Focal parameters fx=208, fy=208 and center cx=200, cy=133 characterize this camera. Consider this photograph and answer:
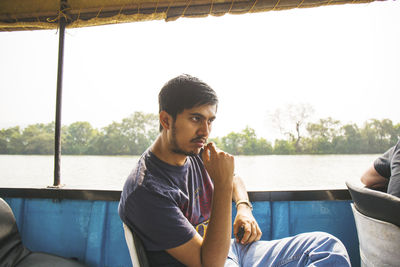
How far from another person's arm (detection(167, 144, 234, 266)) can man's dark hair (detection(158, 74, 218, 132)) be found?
337mm

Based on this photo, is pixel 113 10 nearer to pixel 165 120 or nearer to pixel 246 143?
pixel 165 120

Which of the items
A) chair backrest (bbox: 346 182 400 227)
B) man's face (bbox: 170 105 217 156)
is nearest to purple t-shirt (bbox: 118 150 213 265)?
man's face (bbox: 170 105 217 156)

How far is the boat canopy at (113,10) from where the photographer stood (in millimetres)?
1652

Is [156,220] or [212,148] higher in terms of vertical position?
[212,148]

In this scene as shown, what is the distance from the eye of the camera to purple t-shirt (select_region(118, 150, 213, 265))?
0.92 metres

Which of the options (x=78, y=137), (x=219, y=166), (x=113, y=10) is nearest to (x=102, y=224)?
(x=78, y=137)

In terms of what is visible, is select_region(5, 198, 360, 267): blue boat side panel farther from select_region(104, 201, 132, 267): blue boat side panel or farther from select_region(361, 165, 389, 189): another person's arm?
select_region(361, 165, 389, 189): another person's arm

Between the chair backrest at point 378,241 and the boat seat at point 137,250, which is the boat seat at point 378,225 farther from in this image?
the boat seat at point 137,250

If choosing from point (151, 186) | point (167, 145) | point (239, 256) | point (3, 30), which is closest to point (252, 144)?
point (239, 256)

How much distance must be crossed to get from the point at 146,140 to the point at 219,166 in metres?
1.20

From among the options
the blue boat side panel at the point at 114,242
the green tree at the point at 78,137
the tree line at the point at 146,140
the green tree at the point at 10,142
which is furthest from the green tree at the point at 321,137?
the green tree at the point at 10,142

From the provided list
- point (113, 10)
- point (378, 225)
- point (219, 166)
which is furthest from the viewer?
point (113, 10)

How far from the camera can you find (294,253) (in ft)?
3.75

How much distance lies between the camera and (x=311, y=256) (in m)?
1.05
